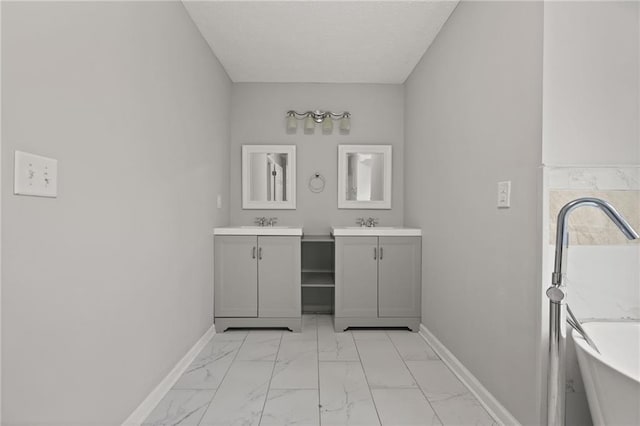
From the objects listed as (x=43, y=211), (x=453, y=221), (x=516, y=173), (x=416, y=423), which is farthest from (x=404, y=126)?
(x=43, y=211)

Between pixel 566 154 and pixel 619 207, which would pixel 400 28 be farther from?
pixel 619 207

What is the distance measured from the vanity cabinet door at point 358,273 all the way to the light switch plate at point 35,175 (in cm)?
244

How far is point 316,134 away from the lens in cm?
414

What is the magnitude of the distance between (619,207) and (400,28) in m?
2.04

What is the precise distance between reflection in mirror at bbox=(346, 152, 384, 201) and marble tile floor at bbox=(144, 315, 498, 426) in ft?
5.08

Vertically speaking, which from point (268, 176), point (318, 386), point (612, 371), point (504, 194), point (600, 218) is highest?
point (268, 176)

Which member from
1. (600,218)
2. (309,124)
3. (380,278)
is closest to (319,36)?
(309,124)

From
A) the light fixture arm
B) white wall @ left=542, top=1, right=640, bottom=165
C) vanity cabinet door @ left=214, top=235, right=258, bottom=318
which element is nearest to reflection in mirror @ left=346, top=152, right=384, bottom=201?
the light fixture arm

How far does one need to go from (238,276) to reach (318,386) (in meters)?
1.39

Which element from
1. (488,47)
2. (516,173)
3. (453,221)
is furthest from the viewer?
(453,221)

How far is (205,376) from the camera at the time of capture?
2453 millimetres

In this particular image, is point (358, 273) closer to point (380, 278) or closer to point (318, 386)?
point (380, 278)

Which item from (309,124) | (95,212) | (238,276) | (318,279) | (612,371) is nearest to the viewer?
(612,371)

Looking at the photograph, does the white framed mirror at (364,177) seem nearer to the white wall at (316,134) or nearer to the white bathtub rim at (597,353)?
the white wall at (316,134)
